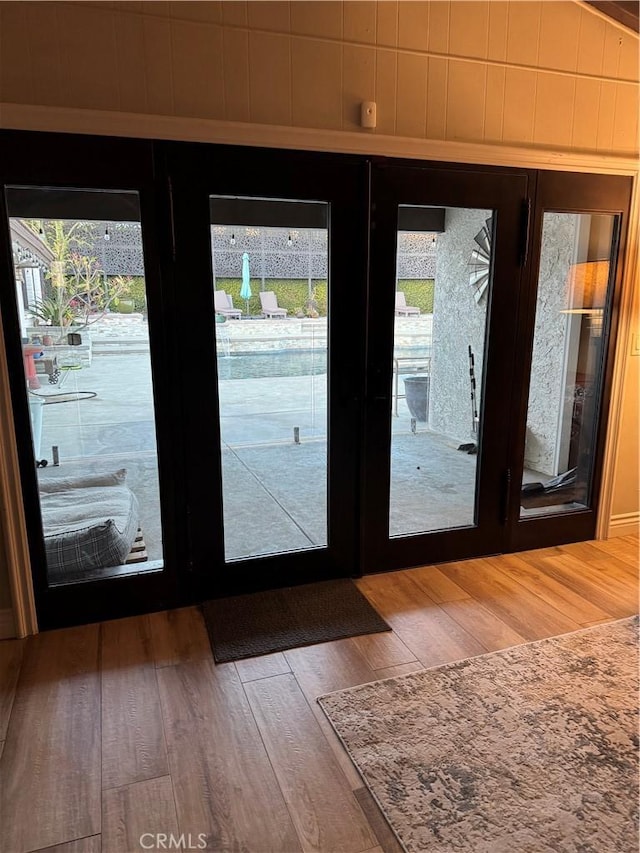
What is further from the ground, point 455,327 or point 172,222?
point 172,222

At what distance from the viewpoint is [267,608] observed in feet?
8.77

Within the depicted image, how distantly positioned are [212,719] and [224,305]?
1.69 m

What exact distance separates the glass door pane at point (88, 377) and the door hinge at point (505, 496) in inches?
74.3

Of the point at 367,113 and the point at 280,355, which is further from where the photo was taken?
the point at 280,355

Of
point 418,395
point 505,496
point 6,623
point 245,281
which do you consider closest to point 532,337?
point 418,395

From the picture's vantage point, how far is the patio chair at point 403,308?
2.81 metres

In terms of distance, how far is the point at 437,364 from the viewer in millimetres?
3059

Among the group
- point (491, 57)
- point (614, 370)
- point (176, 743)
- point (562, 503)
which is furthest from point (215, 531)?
point (491, 57)

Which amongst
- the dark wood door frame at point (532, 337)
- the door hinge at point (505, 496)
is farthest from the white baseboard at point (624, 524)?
the door hinge at point (505, 496)

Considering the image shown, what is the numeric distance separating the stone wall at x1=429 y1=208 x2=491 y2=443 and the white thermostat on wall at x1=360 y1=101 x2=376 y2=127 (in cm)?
58

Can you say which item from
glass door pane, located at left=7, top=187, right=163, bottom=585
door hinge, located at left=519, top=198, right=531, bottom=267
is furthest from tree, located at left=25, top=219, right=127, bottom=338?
door hinge, located at left=519, top=198, right=531, bottom=267

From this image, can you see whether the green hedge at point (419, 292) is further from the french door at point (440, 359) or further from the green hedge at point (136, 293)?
the green hedge at point (136, 293)

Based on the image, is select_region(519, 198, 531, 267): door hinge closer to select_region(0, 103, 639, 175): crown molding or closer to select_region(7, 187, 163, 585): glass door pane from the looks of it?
select_region(0, 103, 639, 175): crown molding

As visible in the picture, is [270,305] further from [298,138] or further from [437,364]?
[437,364]
